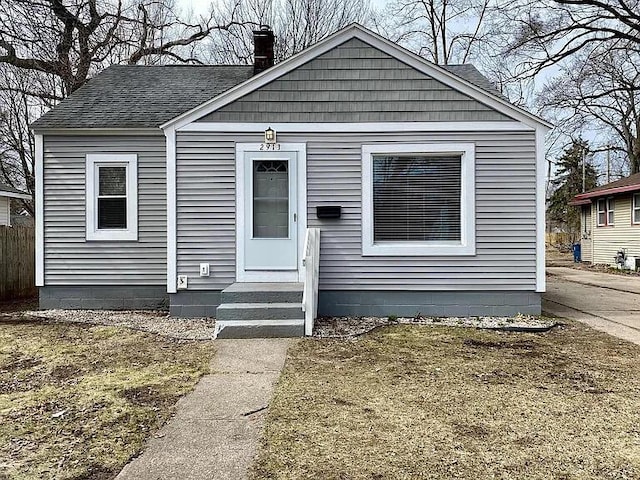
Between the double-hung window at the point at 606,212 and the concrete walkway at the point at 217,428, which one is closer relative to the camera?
the concrete walkway at the point at 217,428

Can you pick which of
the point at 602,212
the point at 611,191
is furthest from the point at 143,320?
the point at 602,212

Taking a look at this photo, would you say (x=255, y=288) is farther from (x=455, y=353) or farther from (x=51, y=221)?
(x=51, y=221)

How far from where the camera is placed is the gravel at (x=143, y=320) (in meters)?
6.74

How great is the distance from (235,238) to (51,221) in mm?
3332

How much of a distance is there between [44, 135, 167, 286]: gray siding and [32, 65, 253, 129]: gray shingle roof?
0.94 ft

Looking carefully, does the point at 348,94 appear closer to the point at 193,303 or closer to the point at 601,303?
the point at 193,303

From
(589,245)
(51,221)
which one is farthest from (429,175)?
(589,245)

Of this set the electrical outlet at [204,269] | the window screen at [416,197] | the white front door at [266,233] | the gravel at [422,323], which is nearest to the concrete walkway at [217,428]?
the gravel at [422,323]

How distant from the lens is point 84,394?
167 inches

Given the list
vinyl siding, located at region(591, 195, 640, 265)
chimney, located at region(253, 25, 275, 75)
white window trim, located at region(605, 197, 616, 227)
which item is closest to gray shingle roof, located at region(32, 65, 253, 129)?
chimney, located at region(253, 25, 275, 75)

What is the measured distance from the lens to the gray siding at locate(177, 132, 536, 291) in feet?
24.8

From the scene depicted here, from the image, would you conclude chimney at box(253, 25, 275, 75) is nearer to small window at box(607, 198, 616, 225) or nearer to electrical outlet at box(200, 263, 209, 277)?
electrical outlet at box(200, 263, 209, 277)

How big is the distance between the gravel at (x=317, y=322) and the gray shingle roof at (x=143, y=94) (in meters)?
3.04

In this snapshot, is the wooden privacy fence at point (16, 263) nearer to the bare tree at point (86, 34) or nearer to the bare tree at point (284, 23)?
the bare tree at point (86, 34)
